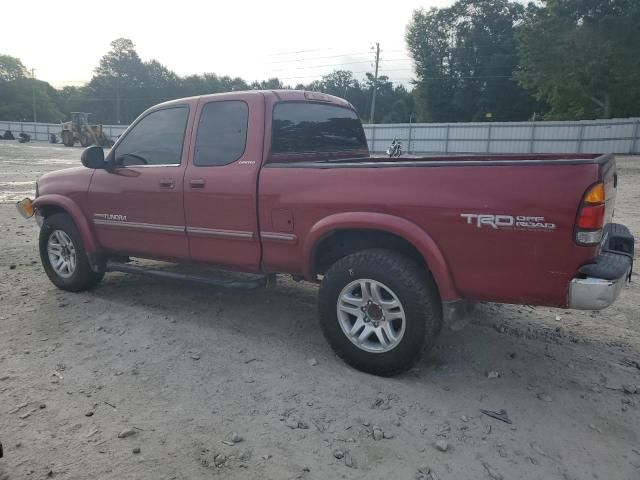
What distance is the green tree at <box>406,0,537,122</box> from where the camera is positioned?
5462 cm

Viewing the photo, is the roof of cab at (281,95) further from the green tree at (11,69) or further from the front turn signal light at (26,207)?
the green tree at (11,69)

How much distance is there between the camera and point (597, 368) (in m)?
3.55

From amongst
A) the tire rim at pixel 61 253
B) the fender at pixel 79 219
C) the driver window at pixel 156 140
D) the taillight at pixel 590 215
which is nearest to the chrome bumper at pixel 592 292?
the taillight at pixel 590 215

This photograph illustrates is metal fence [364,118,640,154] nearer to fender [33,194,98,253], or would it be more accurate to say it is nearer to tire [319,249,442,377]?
tire [319,249,442,377]

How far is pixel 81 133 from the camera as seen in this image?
Answer: 39375 mm

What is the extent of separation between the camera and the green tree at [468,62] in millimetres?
54625

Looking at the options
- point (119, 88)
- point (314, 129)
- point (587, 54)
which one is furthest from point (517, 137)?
point (119, 88)

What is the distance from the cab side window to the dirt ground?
4.70ft

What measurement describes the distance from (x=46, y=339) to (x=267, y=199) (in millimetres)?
2147

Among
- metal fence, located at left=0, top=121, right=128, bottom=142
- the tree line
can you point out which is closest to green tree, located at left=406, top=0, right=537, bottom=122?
the tree line

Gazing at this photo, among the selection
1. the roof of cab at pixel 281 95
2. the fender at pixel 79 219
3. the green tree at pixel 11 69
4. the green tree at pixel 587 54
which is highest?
the green tree at pixel 11 69

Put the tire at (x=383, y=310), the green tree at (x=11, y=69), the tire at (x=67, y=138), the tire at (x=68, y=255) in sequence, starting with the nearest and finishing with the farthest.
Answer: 1. the tire at (x=383, y=310)
2. the tire at (x=68, y=255)
3. the tire at (x=67, y=138)
4. the green tree at (x=11, y=69)

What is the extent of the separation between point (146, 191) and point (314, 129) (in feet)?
5.26

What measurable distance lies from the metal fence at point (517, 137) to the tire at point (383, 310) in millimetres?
26687
